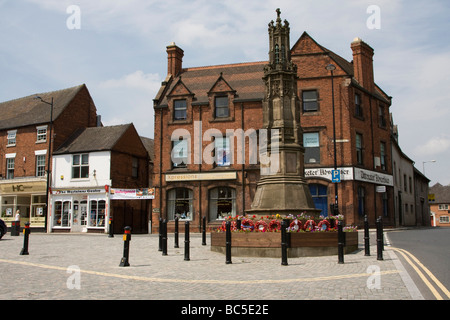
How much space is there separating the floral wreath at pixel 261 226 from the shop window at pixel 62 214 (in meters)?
24.1

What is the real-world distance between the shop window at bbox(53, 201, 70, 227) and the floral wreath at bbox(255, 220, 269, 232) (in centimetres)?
2407

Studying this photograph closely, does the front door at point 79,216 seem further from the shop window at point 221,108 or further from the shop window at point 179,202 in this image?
the shop window at point 221,108

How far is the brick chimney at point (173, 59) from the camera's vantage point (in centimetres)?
3503

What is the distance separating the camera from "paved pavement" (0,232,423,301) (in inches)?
275

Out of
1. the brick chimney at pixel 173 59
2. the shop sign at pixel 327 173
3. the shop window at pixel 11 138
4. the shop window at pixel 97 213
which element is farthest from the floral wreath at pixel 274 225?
the shop window at pixel 11 138

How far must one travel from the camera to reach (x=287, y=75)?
607 inches

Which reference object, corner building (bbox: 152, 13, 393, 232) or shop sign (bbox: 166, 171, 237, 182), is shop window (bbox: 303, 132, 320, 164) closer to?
corner building (bbox: 152, 13, 393, 232)

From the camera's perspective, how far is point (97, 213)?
32.0 metres

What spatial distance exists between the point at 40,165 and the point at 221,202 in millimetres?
15799

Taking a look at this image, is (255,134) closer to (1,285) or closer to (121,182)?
(121,182)

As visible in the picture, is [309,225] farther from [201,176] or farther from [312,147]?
[201,176]

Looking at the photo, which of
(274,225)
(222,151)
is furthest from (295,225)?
(222,151)

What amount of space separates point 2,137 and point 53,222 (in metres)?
9.71

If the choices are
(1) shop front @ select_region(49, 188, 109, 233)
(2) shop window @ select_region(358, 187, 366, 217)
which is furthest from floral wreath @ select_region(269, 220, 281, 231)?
(1) shop front @ select_region(49, 188, 109, 233)
